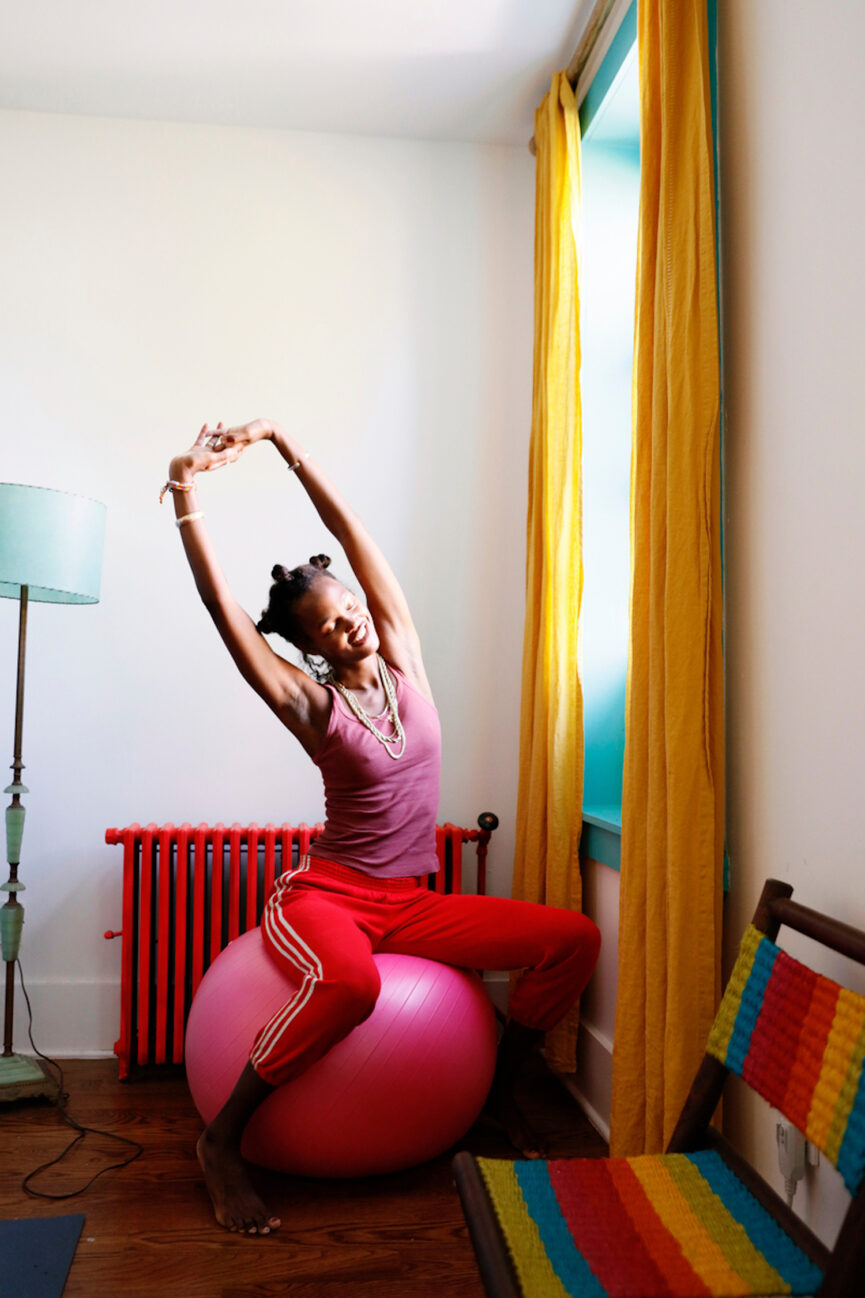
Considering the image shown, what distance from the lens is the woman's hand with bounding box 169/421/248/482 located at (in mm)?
2041

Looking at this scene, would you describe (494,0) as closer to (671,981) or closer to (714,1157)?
(671,981)

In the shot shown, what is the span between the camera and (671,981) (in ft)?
5.18

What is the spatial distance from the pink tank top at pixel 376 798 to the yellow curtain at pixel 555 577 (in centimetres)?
41

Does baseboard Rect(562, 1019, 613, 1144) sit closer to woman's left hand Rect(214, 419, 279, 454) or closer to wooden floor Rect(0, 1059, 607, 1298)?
wooden floor Rect(0, 1059, 607, 1298)

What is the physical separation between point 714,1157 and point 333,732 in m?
A: 1.14

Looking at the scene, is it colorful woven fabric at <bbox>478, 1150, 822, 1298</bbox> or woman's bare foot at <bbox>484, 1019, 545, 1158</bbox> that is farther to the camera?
woman's bare foot at <bbox>484, 1019, 545, 1158</bbox>

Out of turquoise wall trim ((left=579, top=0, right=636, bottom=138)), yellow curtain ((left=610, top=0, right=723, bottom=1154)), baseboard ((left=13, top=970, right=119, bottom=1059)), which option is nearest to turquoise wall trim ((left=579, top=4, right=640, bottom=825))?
turquoise wall trim ((left=579, top=0, right=636, bottom=138))

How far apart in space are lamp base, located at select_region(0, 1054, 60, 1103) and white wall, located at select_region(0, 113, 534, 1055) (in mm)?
336

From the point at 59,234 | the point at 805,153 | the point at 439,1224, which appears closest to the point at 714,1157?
the point at 439,1224

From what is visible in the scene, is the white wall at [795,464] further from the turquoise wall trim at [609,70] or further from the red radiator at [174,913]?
the red radiator at [174,913]

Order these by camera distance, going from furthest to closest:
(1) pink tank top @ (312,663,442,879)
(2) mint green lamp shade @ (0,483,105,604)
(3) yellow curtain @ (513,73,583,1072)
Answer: (3) yellow curtain @ (513,73,583,1072)
(2) mint green lamp shade @ (0,483,105,604)
(1) pink tank top @ (312,663,442,879)

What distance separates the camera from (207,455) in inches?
82.0

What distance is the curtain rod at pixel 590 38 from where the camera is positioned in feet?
7.95

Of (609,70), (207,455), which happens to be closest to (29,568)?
(207,455)
